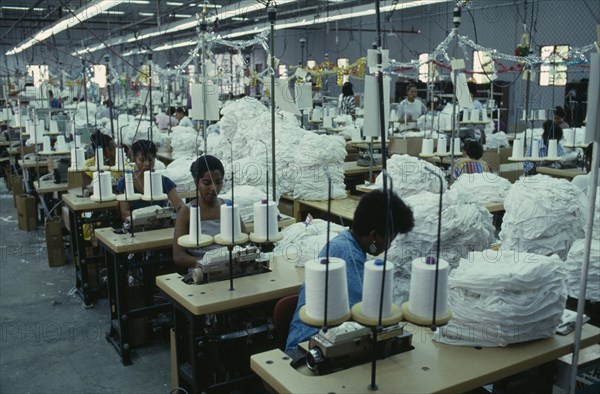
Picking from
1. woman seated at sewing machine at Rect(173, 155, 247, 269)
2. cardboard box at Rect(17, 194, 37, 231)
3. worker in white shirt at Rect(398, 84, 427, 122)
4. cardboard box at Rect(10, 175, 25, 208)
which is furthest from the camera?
worker in white shirt at Rect(398, 84, 427, 122)

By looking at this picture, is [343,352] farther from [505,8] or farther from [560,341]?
[505,8]

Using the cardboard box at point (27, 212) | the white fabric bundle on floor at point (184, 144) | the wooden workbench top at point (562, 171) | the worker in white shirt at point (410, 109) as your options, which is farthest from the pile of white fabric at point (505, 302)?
the worker in white shirt at point (410, 109)

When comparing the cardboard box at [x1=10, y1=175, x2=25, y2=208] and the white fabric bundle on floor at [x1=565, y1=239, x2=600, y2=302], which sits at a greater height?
the white fabric bundle on floor at [x1=565, y1=239, x2=600, y2=302]

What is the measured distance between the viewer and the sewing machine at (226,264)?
8.85 ft

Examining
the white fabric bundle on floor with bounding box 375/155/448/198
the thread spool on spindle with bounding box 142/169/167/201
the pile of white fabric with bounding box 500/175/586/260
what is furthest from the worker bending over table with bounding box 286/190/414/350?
the white fabric bundle on floor with bounding box 375/155/448/198

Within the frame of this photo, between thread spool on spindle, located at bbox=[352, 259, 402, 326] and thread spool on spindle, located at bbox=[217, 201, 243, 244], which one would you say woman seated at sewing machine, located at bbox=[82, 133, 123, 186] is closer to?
thread spool on spindle, located at bbox=[217, 201, 243, 244]

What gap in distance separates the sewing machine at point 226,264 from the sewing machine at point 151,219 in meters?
1.10

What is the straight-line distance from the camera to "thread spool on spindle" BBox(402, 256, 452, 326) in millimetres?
1671

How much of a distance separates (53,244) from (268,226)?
360 centimetres

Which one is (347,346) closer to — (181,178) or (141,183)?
(141,183)

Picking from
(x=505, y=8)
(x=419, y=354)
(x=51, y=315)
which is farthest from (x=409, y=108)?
(x=419, y=354)

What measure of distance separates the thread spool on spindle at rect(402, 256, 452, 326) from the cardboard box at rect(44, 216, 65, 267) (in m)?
4.58

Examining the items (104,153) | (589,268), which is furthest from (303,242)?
(104,153)

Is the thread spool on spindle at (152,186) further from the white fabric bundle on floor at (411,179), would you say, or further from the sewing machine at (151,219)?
the white fabric bundle on floor at (411,179)
